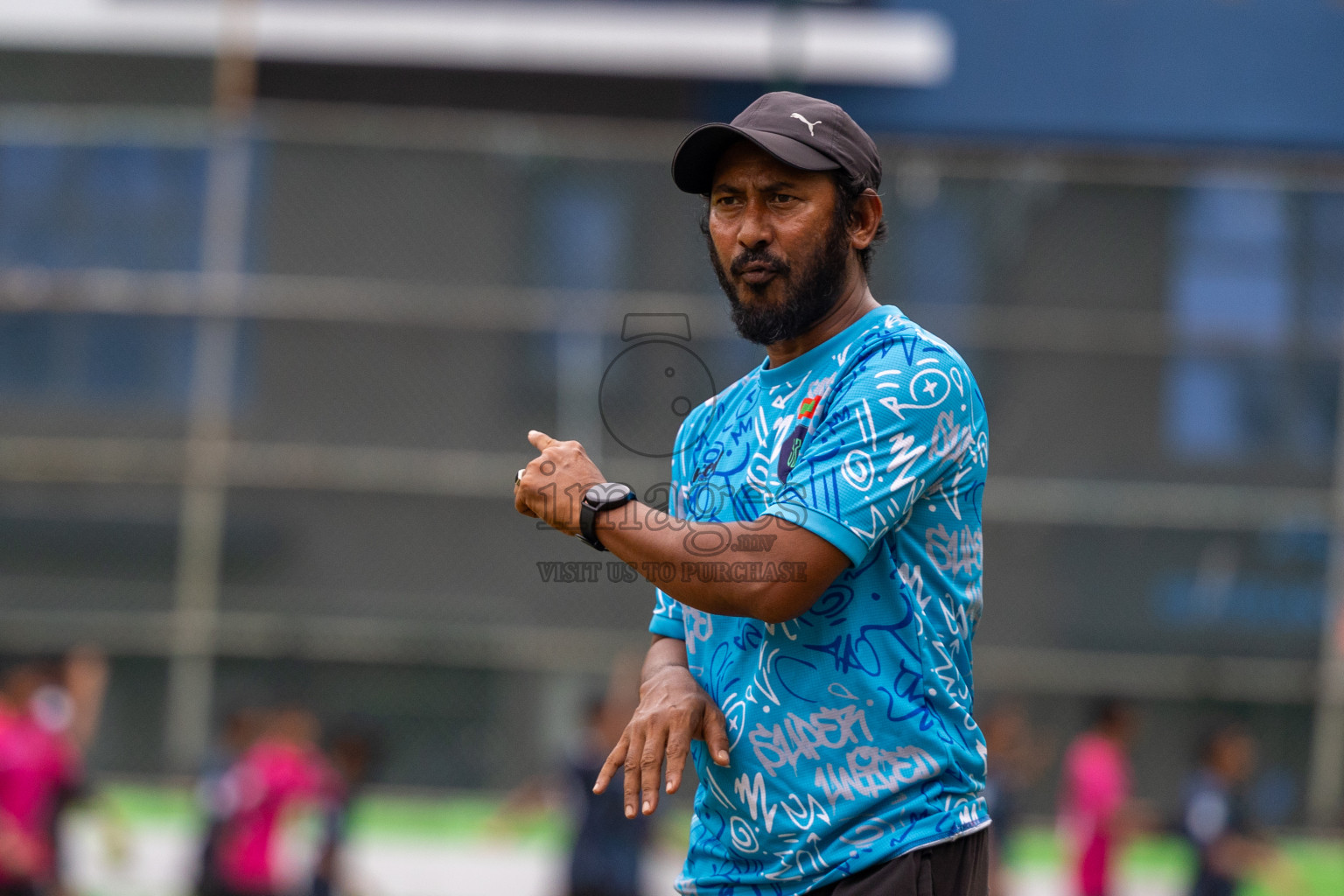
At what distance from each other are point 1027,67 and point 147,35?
28.9 ft

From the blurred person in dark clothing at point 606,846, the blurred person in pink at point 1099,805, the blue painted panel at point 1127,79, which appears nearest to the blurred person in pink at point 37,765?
the blurred person in dark clothing at point 606,846

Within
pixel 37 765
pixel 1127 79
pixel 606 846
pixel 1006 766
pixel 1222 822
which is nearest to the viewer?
pixel 37 765

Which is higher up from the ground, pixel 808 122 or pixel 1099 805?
pixel 808 122

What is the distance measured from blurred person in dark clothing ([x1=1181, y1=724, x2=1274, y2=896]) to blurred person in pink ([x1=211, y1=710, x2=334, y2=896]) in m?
5.21

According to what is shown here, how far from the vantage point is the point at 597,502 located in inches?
82.3

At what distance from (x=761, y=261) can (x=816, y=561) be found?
521 mm

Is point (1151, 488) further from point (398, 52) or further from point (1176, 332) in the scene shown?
point (398, 52)

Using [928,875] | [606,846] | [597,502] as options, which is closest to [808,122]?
[597,502]

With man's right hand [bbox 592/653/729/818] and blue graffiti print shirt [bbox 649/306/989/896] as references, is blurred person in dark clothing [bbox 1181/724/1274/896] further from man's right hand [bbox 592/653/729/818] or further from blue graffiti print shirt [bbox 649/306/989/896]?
man's right hand [bbox 592/653/729/818]

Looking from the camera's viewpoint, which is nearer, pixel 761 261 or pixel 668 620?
pixel 761 261

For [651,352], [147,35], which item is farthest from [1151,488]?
[147,35]

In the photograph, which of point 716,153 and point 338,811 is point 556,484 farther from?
point 338,811

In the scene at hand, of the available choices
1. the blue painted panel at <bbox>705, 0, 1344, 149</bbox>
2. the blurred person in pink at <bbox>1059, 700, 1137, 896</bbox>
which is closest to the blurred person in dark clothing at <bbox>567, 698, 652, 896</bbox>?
the blurred person in pink at <bbox>1059, 700, 1137, 896</bbox>

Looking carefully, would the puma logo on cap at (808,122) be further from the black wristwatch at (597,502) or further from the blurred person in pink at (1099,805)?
the blurred person in pink at (1099,805)
